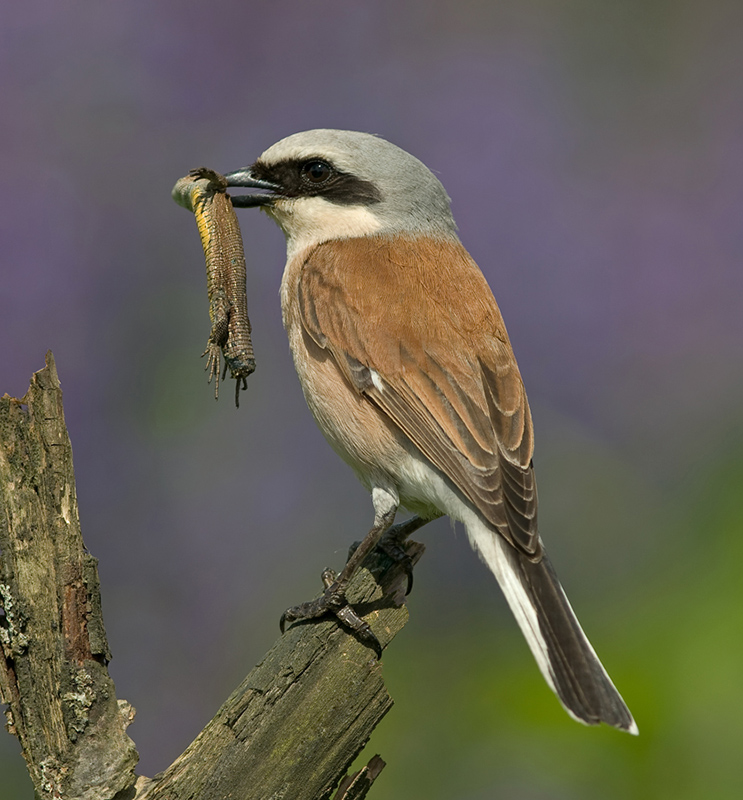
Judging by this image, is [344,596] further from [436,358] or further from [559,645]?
[436,358]

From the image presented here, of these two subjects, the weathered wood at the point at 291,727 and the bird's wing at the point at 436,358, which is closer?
the weathered wood at the point at 291,727

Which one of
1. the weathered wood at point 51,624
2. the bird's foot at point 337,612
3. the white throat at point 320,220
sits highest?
the white throat at point 320,220

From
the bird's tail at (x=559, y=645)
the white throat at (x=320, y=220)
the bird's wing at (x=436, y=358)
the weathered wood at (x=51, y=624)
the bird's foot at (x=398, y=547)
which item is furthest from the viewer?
the white throat at (x=320, y=220)

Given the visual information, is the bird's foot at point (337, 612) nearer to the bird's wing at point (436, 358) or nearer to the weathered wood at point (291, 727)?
the weathered wood at point (291, 727)

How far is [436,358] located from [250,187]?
993mm

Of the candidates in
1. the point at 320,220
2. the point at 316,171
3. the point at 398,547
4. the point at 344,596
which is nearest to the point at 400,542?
the point at 398,547

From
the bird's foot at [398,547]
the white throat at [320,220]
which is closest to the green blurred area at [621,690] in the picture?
the bird's foot at [398,547]

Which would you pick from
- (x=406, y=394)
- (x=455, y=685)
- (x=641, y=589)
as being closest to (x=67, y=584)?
(x=406, y=394)

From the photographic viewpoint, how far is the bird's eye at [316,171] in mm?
3090

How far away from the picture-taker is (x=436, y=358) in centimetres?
261

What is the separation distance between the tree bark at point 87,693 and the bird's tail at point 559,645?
1.25ft

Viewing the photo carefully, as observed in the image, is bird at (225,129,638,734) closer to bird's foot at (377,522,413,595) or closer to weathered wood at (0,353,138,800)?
bird's foot at (377,522,413,595)

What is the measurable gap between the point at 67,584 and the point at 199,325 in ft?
5.81

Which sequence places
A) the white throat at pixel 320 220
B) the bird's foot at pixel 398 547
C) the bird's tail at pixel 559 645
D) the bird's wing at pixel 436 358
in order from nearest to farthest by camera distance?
the bird's tail at pixel 559 645 → the bird's wing at pixel 436 358 → the bird's foot at pixel 398 547 → the white throat at pixel 320 220
